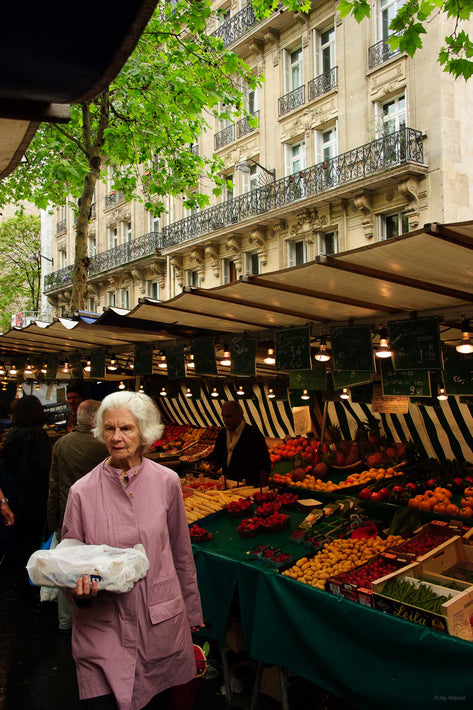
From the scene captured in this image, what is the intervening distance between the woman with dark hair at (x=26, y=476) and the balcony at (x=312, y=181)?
12.5 meters

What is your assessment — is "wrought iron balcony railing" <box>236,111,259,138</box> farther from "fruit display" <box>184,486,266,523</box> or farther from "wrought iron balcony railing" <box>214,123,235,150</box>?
"fruit display" <box>184,486,266,523</box>

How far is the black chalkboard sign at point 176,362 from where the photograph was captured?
268 inches

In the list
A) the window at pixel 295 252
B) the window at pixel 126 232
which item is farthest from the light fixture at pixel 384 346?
the window at pixel 126 232

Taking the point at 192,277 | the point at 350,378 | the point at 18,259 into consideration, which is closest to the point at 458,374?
the point at 350,378

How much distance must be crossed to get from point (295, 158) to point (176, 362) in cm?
1385

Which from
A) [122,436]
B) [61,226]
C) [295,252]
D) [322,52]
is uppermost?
[322,52]

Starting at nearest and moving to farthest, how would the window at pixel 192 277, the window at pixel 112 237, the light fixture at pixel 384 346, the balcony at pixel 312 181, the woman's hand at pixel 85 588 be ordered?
the woman's hand at pixel 85 588
the light fixture at pixel 384 346
the balcony at pixel 312 181
the window at pixel 192 277
the window at pixel 112 237

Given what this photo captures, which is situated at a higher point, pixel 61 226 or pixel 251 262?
pixel 61 226

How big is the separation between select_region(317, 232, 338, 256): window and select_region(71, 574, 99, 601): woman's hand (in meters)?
15.9

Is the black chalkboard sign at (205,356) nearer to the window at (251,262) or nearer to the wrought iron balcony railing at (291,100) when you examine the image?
the window at (251,262)

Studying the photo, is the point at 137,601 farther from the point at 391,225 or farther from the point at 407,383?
the point at 391,225

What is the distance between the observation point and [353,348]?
5.16 meters

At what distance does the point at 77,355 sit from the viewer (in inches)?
361

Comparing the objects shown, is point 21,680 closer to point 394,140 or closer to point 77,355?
point 77,355
